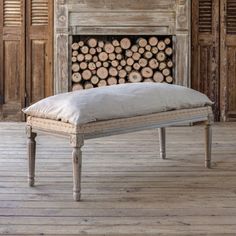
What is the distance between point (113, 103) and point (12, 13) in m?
3.07

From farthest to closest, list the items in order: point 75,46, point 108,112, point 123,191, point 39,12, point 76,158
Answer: point 39,12, point 75,46, point 123,191, point 108,112, point 76,158

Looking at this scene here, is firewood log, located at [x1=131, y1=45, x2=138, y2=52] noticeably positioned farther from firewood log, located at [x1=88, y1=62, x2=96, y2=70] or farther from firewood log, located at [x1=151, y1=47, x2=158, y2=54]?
firewood log, located at [x1=88, y1=62, x2=96, y2=70]

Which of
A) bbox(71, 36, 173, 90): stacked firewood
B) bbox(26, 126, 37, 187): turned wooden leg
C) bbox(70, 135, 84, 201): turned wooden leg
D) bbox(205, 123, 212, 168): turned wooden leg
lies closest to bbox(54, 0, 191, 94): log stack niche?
bbox(71, 36, 173, 90): stacked firewood

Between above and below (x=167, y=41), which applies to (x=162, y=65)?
below

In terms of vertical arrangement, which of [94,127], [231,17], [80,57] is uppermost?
[231,17]

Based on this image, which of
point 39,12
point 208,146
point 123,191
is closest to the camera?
point 123,191

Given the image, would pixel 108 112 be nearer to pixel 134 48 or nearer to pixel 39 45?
pixel 134 48

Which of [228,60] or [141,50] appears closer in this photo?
[141,50]

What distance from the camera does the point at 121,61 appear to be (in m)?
5.59

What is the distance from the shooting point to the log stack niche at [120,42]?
213 inches

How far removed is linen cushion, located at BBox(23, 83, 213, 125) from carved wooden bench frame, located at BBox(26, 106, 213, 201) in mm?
30

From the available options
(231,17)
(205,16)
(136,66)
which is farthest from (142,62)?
(231,17)

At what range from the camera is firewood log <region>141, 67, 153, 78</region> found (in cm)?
558

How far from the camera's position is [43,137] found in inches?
189
